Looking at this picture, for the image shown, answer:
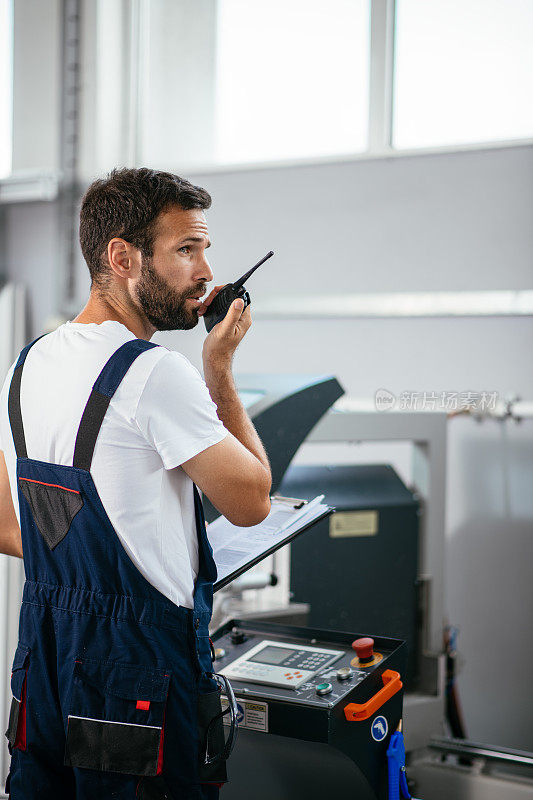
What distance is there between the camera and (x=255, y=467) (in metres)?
0.94

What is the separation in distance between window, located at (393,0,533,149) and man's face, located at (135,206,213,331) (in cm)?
178

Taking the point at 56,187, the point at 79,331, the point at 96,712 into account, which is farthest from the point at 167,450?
the point at 56,187

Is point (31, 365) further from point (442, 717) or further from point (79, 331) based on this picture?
point (442, 717)

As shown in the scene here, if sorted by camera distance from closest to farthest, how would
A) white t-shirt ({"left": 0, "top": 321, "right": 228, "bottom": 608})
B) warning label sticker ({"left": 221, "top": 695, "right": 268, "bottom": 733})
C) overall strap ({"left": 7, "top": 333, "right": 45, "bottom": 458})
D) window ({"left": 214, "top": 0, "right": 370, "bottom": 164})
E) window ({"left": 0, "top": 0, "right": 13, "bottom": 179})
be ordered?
white t-shirt ({"left": 0, "top": 321, "right": 228, "bottom": 608})
overall strap ({"left": 7, "top": 333, "right": 45, "bottom": 458})
warning label sticker ({"left": 221, "top": 695, "right": 268, "bottom": 733})
window ({"left": 214, "top": 0, "right": 370, "bottom": 164})
window ({"left": 0, "top": 0, "right": 13, "bottom": 179})

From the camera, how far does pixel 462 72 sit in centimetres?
258

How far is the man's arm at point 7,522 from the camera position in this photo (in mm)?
1099

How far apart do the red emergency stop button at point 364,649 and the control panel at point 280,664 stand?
49 mm

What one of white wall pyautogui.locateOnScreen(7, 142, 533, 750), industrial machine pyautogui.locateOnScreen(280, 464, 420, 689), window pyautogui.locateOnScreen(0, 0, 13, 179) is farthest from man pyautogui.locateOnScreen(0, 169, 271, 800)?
window pyautogui.locateOnScreen(0, 0, 13, 179)

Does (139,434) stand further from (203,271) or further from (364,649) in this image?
(364,649)

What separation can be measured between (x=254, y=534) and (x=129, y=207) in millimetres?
528

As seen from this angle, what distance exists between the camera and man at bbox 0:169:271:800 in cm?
91

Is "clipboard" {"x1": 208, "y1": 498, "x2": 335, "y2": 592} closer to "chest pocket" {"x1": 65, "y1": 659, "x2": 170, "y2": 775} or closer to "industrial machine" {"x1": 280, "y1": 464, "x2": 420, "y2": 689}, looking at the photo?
"chest pocket" {"x1": 65, "y1": 659, "x2": 170, "y2": 775}

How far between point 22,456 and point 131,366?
222mm

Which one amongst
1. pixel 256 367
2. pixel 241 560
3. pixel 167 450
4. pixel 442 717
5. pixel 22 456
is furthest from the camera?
pixel 256 367
